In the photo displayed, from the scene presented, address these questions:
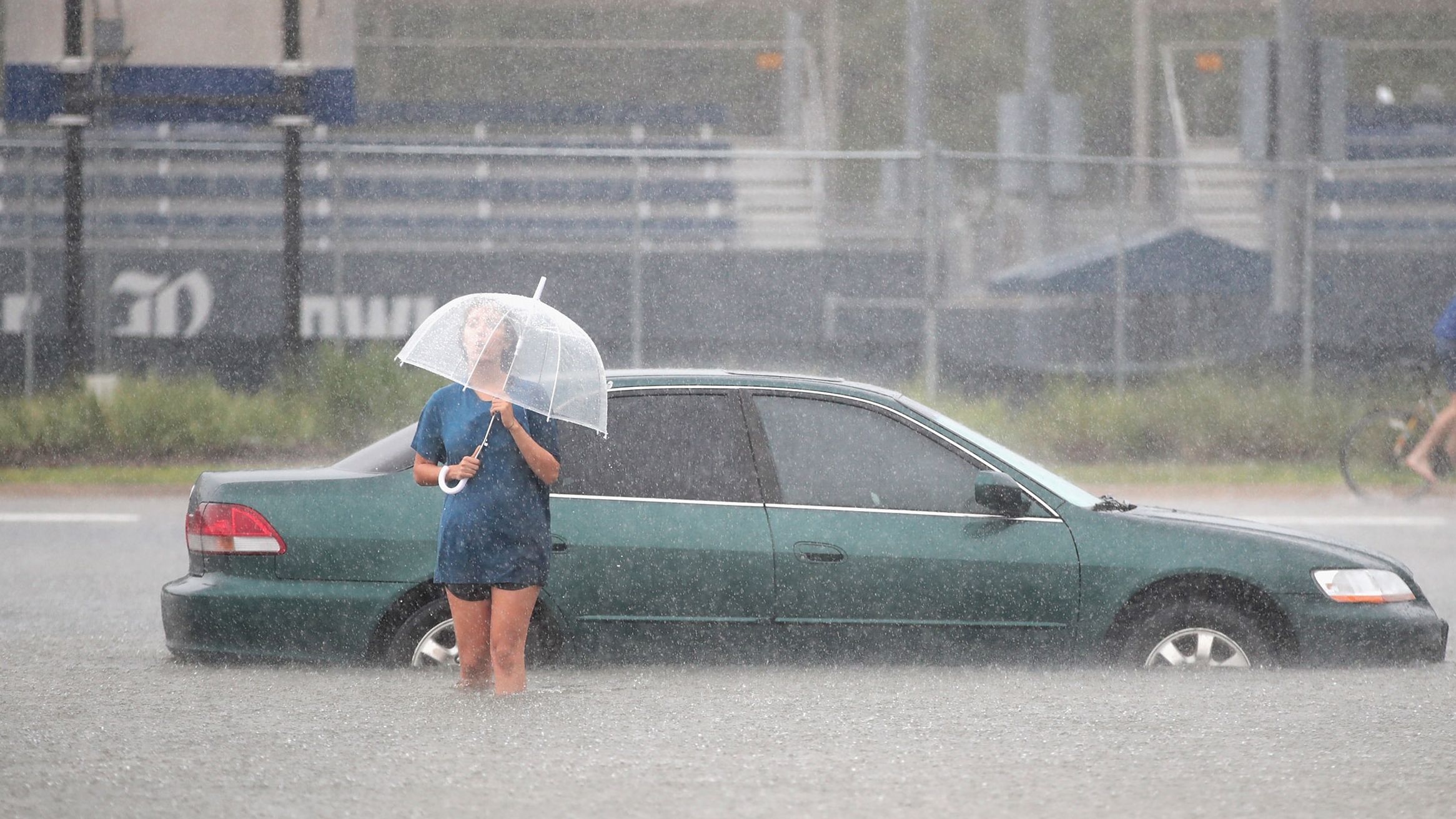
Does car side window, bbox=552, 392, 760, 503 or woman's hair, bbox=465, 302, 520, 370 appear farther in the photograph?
car side window, bbox=552, 392, 760, 503

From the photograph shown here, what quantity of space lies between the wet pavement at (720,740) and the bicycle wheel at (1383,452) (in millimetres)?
7567

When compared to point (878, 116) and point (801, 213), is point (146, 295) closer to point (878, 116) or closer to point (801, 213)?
point (801, 213)

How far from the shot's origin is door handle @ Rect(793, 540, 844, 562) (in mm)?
7238

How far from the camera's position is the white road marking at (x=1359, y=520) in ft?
44.3

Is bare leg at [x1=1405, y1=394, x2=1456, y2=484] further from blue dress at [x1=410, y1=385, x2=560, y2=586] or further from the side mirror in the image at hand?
blue dress at [x1=410, y1=385, x2=560, y2=586]

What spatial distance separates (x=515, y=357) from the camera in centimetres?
→ 627

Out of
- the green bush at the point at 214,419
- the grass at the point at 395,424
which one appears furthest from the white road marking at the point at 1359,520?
the green bush at the point at 214,419

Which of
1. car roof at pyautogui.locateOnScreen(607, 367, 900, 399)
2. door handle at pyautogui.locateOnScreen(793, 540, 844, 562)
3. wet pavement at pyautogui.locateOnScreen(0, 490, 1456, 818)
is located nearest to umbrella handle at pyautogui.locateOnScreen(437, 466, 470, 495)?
wet pavement at pyautogui.locateOnScreen(0, 490, 1456, 818)

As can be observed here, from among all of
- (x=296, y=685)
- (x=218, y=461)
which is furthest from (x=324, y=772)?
(x=218, y=461)

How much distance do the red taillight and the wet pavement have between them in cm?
50

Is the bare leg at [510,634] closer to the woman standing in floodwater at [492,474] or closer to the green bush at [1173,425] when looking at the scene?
the woman standing in floodwater at [492,474]

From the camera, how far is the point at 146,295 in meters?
20.9

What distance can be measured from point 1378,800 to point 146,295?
17679 mm

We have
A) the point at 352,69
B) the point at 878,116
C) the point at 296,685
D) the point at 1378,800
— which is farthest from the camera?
the point at 878,116
